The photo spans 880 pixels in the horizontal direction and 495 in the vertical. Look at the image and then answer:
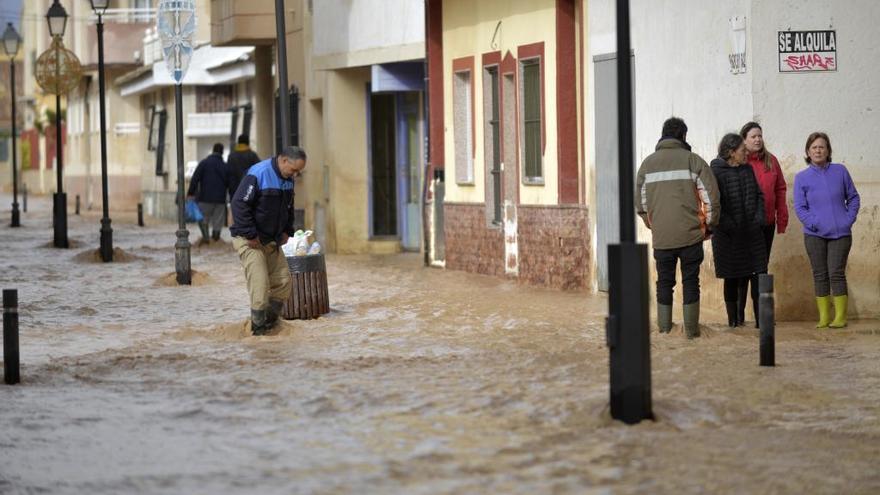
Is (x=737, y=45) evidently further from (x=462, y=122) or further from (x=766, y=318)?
(x=462, y=122)

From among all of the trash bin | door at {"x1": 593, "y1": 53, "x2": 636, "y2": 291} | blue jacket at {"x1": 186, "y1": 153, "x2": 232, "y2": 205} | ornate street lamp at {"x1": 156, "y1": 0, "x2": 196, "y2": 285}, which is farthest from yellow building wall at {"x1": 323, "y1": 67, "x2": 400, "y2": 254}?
the trash bin

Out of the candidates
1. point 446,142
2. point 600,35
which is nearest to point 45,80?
point 446,142

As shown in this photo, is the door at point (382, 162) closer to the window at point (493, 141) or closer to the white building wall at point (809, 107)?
the window at point (493, 141)

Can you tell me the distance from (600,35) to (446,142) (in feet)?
22.0

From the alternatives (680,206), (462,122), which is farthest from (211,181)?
(680,206)

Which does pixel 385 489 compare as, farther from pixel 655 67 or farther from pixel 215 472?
pixel 655 67

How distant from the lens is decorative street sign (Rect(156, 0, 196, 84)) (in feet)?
80.4

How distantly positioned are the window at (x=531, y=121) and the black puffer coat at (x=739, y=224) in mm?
6751

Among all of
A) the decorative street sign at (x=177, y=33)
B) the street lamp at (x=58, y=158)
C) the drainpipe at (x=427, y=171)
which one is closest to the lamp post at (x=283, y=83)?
the decorative street sign at (x=177, y=33)

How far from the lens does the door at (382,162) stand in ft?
106

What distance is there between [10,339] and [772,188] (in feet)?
21.2

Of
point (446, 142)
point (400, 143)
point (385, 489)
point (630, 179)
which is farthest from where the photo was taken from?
point (400, 143)

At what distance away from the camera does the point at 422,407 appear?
37.4 feet

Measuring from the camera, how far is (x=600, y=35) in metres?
20.3
